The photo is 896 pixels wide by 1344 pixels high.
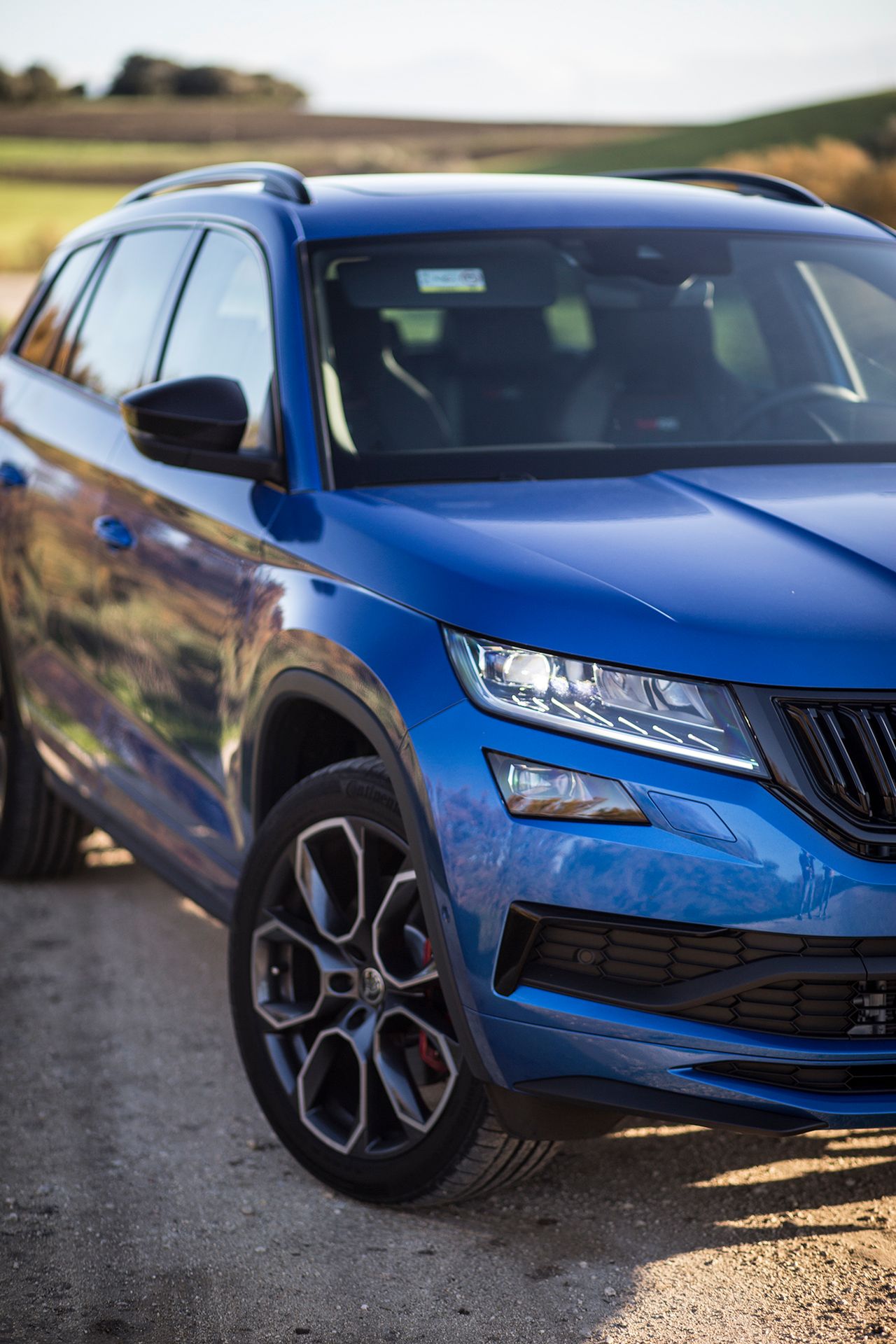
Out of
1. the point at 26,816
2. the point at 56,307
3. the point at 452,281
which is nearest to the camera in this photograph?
the point at 452,281

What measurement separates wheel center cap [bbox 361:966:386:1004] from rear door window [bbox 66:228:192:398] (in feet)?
6.18

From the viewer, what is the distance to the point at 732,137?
164 ft

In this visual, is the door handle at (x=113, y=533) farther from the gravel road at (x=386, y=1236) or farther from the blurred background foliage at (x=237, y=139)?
the blurred background foliage at (x=237, y=139)

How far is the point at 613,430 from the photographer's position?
353cm

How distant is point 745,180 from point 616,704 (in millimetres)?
2594

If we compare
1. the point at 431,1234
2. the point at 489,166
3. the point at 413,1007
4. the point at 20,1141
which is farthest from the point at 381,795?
the point at 489,166

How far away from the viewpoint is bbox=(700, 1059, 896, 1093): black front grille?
2332 mm

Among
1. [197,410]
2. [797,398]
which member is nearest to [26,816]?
[197,410]

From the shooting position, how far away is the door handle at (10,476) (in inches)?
183

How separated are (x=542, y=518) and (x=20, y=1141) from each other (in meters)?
1.72

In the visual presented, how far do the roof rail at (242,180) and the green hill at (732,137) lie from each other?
3656 centimetres

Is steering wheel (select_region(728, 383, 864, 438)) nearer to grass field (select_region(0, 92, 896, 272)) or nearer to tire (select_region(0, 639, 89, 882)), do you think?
tire (select_region(0, 639, 89, 882))

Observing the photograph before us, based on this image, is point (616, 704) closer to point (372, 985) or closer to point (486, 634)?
point (486, 634)

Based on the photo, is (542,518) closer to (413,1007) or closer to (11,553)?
(413,1007)
